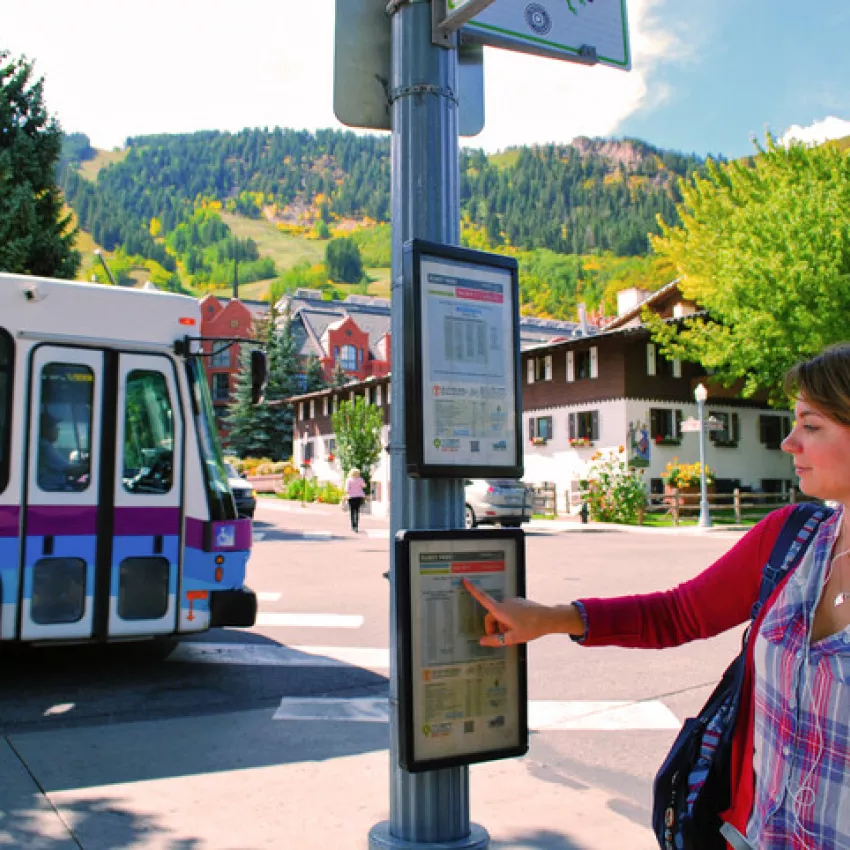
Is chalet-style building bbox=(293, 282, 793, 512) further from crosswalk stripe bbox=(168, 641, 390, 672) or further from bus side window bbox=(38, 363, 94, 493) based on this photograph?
bus side window bbox=(38, 363, 94, 493)

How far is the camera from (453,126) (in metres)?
3.16

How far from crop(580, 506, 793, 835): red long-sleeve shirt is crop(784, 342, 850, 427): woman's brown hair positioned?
0.81 ft

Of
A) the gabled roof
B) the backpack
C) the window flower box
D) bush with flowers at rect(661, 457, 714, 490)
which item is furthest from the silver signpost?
the gabled roof

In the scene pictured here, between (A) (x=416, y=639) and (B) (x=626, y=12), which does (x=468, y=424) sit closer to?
(A) (x=416, y=639)

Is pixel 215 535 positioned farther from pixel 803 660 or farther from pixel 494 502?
pixel 494 502

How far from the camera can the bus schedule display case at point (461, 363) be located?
109 inches

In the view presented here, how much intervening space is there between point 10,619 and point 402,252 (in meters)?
5.39

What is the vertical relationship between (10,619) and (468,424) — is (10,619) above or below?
below

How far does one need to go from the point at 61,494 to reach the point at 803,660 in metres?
6.43

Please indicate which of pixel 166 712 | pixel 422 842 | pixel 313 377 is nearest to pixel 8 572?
pixel 166 712

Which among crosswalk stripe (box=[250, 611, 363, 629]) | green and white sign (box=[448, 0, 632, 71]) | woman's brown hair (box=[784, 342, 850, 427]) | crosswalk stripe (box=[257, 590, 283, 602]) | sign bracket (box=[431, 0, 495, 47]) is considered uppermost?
green and white sign (box=[448, 0, 632, 71])

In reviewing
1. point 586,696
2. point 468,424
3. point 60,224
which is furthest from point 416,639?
point 60,224

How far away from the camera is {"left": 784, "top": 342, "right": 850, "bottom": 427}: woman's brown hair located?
73.7 inches

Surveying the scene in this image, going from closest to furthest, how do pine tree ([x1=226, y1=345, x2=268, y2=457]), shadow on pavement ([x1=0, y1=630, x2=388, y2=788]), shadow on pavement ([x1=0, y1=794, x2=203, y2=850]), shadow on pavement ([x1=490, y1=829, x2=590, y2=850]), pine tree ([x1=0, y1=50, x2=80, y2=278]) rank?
shadow on pavement ([x1=490, y1=829, x2=590, y2=850]) < shadow on pavement ([x1=0, y1=794, x2=203, y2=850]) < shadow on pavement ([x1=0, y1=630, x2=388, y2=788]) < pine tree ([x1=0, y1=50, x2=80, y2=278]) < pine tree ([x1=226, y1=345, x2=268, y2=457])
